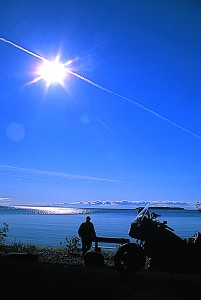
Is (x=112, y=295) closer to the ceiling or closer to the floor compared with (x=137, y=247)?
closer to the floor

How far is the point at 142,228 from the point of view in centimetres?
949

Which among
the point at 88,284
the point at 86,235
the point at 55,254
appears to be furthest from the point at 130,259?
the point at 55,254

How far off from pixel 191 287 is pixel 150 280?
113 centimetres

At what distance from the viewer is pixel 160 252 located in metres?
9.06

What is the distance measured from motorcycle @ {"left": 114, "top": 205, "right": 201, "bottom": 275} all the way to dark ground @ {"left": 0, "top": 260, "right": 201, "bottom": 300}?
324 mm

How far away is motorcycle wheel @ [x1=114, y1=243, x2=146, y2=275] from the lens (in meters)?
8.92

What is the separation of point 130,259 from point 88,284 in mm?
1646

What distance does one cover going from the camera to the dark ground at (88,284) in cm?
676

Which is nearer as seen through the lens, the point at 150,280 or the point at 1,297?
the point at 1,297

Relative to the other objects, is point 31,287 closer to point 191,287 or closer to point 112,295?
point 112,295

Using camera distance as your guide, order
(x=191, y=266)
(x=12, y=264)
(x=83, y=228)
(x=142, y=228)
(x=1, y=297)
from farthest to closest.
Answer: (x=83, y=228) → (x=12, y=264) → (x=142, y=228) → (x=191, y=266) → (x=1, y=297)

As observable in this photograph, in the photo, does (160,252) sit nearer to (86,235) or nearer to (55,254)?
(86,235)

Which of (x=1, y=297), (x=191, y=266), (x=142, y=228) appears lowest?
(x=1, y=297)

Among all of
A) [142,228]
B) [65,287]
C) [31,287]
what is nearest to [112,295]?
[65,287]
